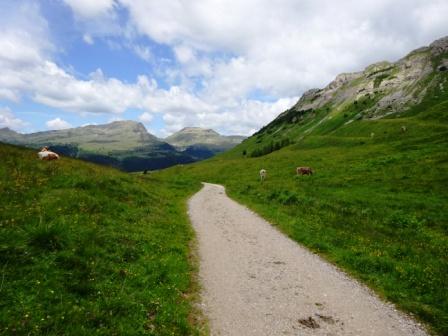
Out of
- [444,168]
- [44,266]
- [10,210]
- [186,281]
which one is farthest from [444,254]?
[444,168]

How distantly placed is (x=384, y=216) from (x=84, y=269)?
74.7ft

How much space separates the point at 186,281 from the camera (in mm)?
12445

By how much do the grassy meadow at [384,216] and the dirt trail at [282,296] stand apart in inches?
44.2

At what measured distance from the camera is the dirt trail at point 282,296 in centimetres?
973

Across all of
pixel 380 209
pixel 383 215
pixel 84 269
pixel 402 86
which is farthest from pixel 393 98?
pixel 84 269

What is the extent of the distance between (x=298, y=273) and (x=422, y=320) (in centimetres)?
487

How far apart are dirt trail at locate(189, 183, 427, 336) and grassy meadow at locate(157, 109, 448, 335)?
1.12m

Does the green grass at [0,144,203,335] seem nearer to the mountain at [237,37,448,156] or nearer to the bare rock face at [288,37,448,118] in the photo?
the mountain at [237,37,448,156]

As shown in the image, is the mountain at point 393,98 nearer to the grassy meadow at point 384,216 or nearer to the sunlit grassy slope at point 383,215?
the sunlit grassy slope at point 383,215

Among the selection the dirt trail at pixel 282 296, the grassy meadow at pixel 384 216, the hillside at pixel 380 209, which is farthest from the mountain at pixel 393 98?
the dirt trail at pixel 282 296

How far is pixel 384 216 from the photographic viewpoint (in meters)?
26.0

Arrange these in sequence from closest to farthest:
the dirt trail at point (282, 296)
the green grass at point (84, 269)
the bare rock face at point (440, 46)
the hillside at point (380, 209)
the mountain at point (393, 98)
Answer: the green grass at point (84, 269) < the dirt trail at point (282, 296) < the hillside at point (380, 209) < the mountain at point (393, 98) < the bare rock face at point (440, 46)

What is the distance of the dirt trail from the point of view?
9731mm

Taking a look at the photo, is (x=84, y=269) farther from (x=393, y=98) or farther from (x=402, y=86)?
(x=402, y=86)
